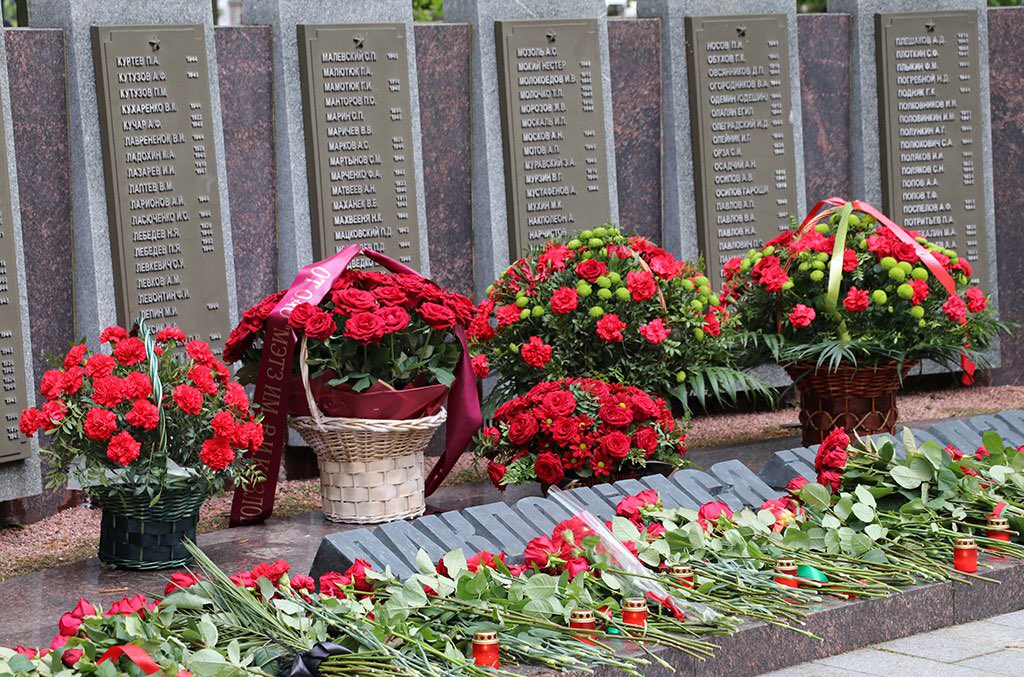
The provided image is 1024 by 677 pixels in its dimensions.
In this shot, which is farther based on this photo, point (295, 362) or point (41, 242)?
point (41, 242)

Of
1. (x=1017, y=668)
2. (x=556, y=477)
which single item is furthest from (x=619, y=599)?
(x=556, y=477)

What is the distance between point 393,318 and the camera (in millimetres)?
5496

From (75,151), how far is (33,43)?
49 centimetres

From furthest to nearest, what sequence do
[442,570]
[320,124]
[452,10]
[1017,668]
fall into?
1. [452,10]
2. [320,124]
3. [442,570]
4. [1017,668]

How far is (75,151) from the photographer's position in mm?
6375

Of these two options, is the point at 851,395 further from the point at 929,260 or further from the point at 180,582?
the point at 180,582

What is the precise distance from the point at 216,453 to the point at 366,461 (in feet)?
2.57

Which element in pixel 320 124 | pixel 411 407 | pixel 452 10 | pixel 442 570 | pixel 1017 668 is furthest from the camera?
pixel 452 10

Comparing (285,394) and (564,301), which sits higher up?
(564,301)

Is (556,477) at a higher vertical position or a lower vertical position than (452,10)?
lower

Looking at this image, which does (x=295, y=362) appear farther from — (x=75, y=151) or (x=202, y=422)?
(x=75, y=151)

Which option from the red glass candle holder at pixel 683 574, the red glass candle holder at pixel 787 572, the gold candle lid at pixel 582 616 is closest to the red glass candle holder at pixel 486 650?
the gold candle lid at pixel 582 616

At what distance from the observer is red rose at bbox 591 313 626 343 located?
239 inches

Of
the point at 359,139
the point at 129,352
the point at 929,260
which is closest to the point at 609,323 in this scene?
the point at 929,260
